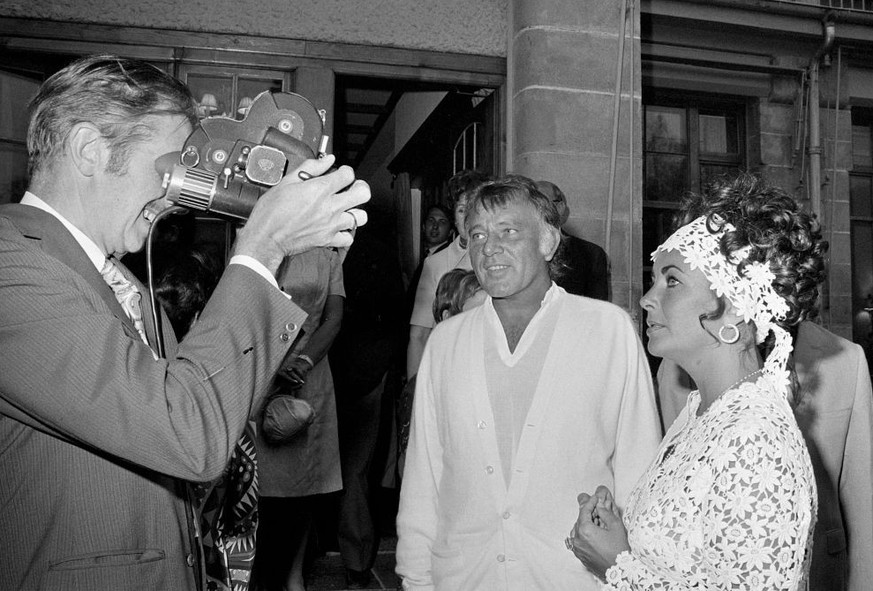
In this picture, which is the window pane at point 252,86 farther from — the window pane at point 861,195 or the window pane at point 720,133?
the window pane at point 861,195

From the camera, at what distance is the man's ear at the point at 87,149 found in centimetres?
136

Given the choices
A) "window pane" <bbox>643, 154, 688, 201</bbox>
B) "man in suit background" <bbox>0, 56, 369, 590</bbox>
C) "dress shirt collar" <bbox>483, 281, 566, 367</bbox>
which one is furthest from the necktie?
"window pane" <bbox>643, 154, 688, 201</bbox>

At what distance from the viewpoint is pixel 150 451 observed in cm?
112

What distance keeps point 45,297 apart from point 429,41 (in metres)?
3.78

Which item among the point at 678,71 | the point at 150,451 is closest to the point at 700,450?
the point at 150,451

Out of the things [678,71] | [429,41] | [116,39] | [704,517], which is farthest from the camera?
[678,71]

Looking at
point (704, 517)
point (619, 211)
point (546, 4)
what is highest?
point (546, 4)

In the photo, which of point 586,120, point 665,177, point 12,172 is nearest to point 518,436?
point 586,120

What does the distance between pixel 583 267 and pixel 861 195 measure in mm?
5691

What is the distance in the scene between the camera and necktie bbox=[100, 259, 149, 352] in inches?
58.2

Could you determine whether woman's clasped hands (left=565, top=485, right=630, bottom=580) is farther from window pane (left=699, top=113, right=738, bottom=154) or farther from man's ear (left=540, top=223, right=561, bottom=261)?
window pane (left=699, top=113, right=738, bottom=154)

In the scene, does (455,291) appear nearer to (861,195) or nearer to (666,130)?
(666,130)

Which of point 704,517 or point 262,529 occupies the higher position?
point 704,517

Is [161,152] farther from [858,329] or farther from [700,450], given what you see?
[858,329]
